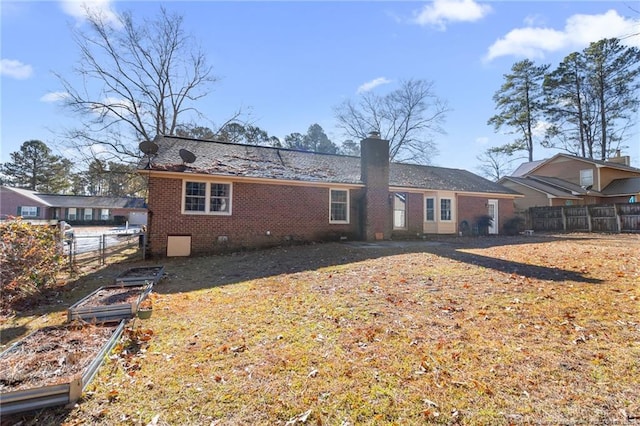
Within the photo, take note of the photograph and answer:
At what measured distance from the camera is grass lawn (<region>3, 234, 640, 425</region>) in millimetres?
2504

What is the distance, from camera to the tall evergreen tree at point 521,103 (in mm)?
32531

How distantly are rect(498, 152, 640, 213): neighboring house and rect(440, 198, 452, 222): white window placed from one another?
9.63 metres

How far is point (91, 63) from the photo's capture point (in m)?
17.6

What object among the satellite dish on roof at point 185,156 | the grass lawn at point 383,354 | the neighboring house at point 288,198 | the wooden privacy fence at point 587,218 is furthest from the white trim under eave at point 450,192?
the satellite dish on roof at point 185,156

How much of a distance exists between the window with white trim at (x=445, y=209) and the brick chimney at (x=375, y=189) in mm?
3757

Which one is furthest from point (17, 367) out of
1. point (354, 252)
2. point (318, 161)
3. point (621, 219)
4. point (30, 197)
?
point (30, 197)

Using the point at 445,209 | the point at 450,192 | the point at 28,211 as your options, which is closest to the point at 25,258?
the point at 445,209

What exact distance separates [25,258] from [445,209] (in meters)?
16.4

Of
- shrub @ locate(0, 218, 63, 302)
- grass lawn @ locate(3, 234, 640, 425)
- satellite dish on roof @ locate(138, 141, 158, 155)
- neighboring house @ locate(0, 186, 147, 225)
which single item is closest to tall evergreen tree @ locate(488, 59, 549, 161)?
grass lawn @ locate(3, 234, 640, 425)

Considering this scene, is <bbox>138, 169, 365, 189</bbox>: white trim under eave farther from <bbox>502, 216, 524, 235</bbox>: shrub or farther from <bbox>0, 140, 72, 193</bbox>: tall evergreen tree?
<bbox>0, 140, 72, 193</bbox>: tall evergreen tree

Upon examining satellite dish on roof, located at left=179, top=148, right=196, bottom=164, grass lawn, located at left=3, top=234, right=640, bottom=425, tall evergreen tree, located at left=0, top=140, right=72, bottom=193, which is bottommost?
grass lawn, located at left=3, top=234, right=640, bottom=425

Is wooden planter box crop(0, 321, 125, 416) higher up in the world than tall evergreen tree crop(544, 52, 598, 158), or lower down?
lower down

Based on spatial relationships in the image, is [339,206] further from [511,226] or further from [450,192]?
[511,226]

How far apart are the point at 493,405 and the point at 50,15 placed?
12.5m
